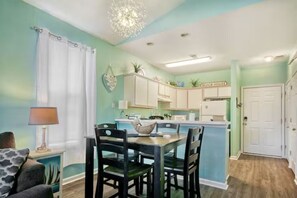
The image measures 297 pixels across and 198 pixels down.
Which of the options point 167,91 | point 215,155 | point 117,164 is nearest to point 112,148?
point 117,164

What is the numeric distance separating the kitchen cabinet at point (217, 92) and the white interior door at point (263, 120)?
2.47 ft

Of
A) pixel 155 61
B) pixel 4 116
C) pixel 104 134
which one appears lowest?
pixel 104 134

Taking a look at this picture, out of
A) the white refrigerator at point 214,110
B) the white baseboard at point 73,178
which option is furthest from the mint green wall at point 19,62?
the white refrigerator at point 214,110

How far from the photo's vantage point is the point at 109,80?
12.4ft

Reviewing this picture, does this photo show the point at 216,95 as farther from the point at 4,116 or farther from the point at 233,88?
the point at 4,116

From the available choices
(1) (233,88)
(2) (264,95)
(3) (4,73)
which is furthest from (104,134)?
(2) (264,95)

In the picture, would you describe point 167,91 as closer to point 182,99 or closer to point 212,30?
point 182,99

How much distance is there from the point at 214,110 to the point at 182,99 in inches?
49.1

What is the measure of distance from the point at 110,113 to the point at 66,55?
146 cm

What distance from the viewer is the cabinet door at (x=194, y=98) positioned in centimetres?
579

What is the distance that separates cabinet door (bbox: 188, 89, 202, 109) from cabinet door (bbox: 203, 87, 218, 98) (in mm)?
159

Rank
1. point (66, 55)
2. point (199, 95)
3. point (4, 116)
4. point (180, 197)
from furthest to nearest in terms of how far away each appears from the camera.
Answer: point (199, 95), point (66, 55), point (180, 197), point (4, 116)

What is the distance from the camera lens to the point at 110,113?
385 centimetres

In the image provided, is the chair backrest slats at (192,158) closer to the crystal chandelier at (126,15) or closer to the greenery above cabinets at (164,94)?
the crystal chandelier at (126,15)
